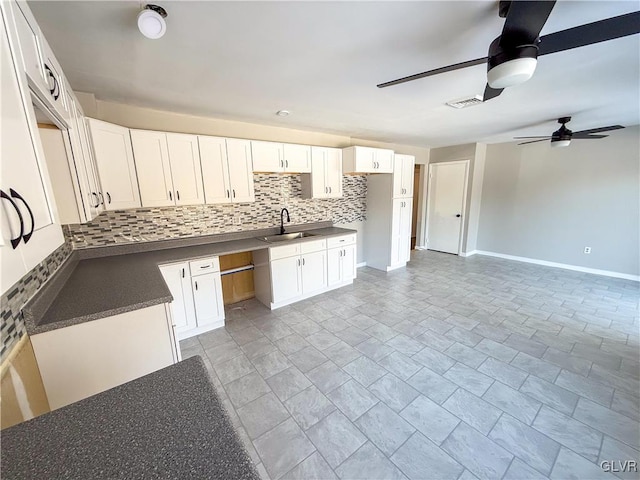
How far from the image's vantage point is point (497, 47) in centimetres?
115

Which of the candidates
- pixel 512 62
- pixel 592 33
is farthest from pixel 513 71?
pixel 592 33

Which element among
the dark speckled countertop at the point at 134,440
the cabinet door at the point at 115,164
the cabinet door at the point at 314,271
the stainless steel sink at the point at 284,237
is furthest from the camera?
the cabinet door at the point at 314,271

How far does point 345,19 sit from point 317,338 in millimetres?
2604

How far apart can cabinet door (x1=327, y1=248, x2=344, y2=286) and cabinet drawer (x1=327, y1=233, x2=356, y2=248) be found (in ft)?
0.26

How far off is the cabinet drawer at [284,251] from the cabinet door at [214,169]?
828 mm

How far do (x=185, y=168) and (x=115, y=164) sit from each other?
0.59 metres

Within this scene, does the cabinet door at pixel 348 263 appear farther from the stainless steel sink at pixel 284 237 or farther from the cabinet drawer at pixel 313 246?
the stainless steel sink at pixel 284 237

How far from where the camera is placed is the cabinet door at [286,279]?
3.28m

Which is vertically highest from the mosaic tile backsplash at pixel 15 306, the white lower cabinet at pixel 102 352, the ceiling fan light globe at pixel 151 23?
the ceiling fan light globe at pixel 151 23

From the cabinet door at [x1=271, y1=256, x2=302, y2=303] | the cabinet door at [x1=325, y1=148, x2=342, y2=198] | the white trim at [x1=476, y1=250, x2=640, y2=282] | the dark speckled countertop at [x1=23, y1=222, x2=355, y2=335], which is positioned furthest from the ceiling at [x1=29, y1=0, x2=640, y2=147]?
the white trim at [x1=476, y1=250, x2=640, y2=282]

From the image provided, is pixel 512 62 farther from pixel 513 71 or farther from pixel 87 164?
pixel 87 164

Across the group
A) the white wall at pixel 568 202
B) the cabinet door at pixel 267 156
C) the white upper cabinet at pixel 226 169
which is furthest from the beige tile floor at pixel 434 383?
the cabinet door at pixel 267 156

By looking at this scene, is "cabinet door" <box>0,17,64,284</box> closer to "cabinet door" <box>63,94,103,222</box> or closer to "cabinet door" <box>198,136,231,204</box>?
"cabinet door" <box>63,94,103,222</box>

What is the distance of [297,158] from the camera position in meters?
3.47
